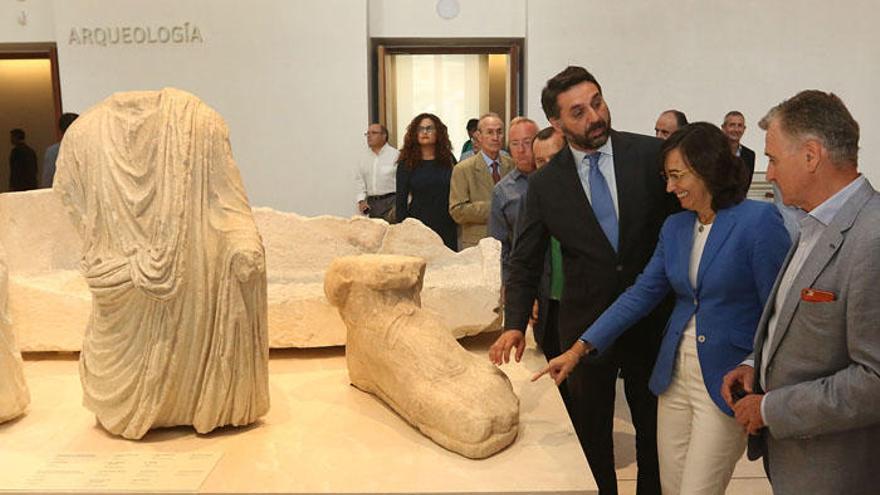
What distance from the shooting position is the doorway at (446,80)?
820 cm

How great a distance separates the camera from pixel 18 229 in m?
4.78

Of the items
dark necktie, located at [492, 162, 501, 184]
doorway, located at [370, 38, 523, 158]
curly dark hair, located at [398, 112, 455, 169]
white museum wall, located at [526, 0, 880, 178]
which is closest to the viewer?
dark necktie, located at [492, 162, 501, 184]

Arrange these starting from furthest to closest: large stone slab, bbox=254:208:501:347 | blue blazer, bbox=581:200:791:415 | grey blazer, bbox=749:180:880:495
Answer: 1. large stone slab, bbox=254:208:501:347
2. blue blazer, bbox=581:200:791:415
3. grey blazer, bbox=749:180:880:495

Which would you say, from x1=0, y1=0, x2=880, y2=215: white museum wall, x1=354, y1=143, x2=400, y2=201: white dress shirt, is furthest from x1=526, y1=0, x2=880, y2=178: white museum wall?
x1=354, y1=143, x2=400, y2=201: white dress shirt

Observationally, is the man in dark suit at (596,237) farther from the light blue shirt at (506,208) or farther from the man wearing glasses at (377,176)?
the man wearing glasses at (377,176)

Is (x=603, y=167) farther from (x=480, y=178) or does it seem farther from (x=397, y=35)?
(x=397, y=35)

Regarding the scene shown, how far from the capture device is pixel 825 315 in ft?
6.64

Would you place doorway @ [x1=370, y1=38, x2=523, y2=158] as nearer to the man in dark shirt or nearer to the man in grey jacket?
the man in dark shirt

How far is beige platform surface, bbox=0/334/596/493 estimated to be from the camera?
2635mm

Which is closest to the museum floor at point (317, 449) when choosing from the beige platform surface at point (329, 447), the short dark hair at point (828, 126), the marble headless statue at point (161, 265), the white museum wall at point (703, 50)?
the beige platform surface at point (329, 447)

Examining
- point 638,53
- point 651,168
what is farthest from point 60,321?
point 638,53

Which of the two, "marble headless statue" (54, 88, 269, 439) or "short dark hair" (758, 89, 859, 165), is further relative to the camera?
"marble headless statue" (54, 88, 269, 439)

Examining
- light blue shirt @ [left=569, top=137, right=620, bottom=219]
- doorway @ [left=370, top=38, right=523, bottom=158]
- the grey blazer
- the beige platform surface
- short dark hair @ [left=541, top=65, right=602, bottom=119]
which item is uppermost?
doorway @ [left=370, top=38, right=523, bottom=158]

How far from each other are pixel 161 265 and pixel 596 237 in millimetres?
1701
